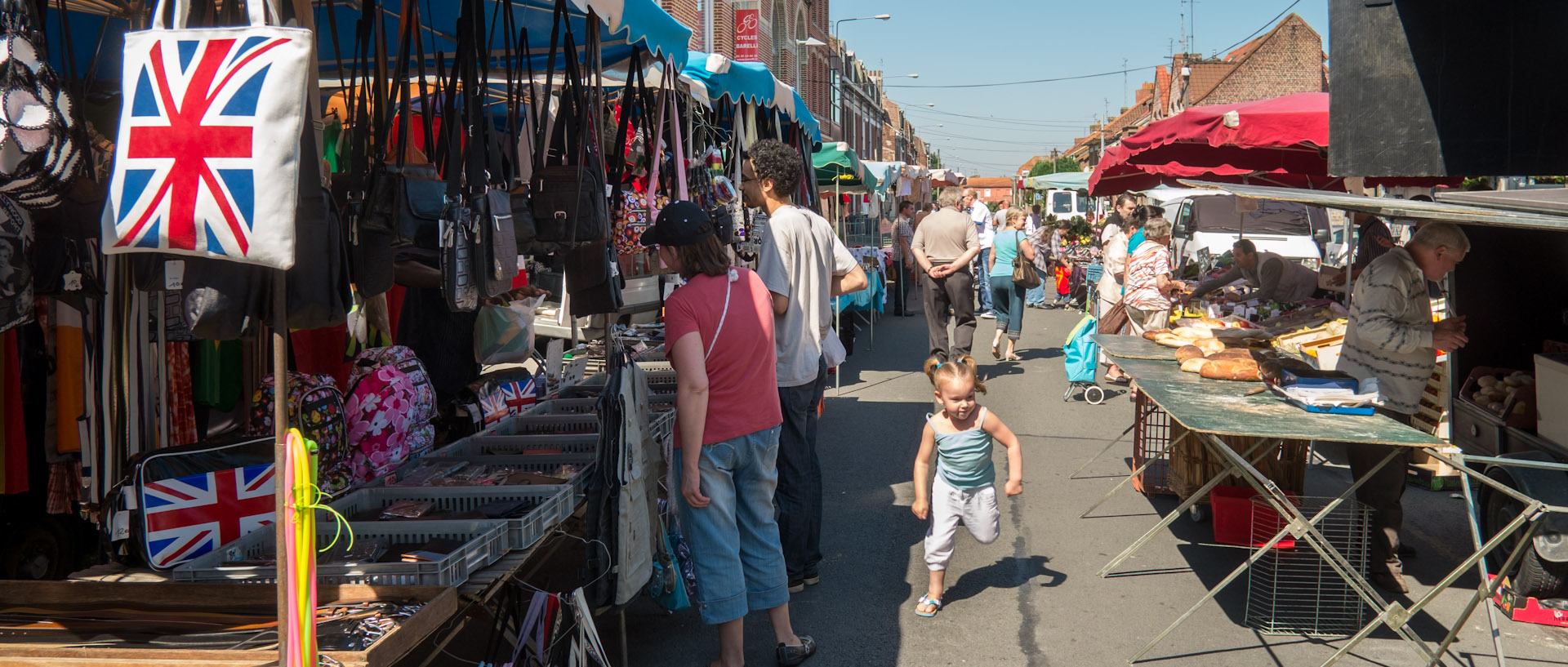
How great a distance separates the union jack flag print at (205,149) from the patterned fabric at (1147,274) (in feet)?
27.7

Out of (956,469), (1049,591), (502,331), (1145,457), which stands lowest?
(1049,591)

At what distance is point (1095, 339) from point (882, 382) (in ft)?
14.0

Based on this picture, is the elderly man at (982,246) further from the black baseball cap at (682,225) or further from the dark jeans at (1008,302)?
the black baseball cap at (682,225)

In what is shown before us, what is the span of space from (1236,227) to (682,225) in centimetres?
1748

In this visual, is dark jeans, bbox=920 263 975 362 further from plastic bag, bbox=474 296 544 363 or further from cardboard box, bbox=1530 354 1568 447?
cardboard box, bbox=1530 354 1568 447

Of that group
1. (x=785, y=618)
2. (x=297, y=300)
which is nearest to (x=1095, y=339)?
(x=785, y=618)

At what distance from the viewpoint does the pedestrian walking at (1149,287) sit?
9.38 m

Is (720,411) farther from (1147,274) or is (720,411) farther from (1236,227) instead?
(1236,227)

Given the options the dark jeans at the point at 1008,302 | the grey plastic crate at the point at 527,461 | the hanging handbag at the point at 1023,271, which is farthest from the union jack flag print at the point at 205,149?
the dark jeans at the point at 1008,302

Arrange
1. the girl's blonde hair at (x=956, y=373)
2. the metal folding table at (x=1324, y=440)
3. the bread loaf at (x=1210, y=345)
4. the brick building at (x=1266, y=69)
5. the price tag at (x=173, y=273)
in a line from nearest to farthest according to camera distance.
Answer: the price tag at (x=173, y=273) → the metal folding table at (x=1324, y=440) → the girl's blonde hair at (x=956, y=373) → the bread loaf at (x=1210, y=345) → the brick building at (x=1266, y=69)

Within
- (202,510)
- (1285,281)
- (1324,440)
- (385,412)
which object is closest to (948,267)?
(1285,281)

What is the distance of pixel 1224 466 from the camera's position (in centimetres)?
532

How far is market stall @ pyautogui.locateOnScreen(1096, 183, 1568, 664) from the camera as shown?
3.91 metres

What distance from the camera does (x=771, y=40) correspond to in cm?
3359
